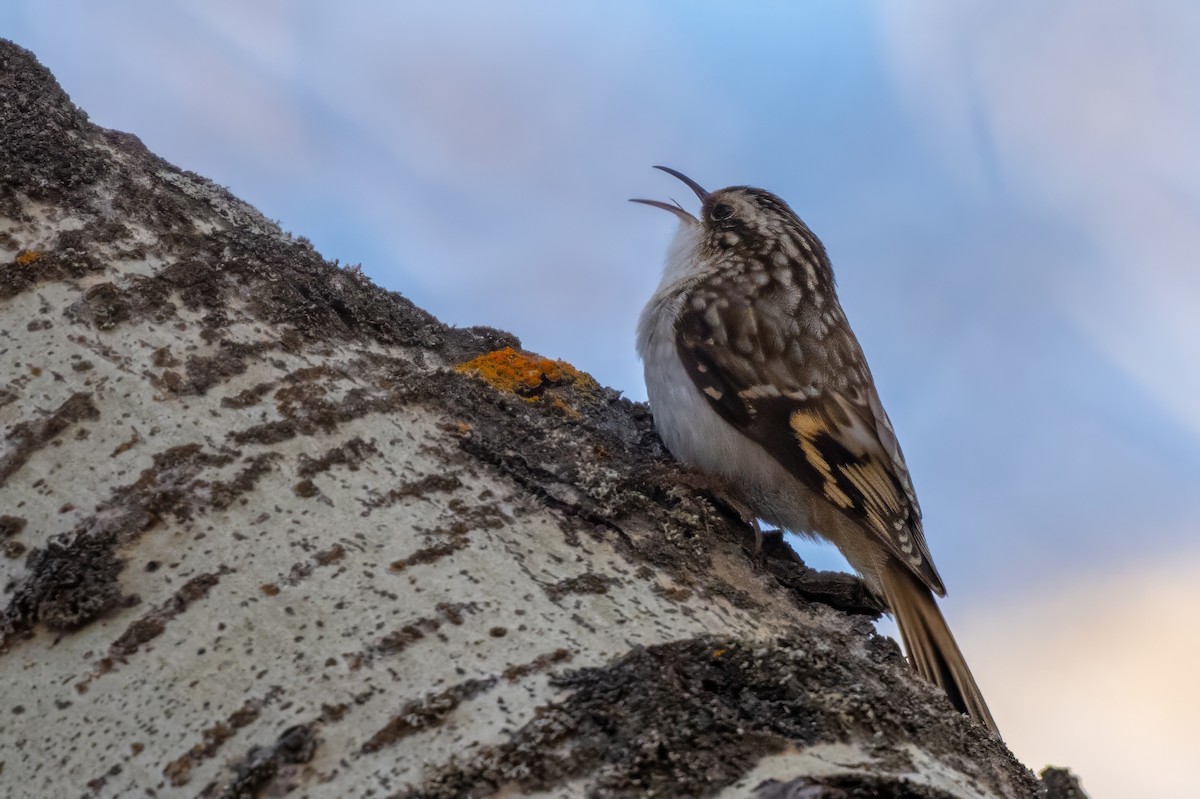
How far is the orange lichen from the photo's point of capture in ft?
6.22

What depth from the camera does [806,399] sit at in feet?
8.10

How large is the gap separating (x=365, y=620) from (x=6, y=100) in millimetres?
1320

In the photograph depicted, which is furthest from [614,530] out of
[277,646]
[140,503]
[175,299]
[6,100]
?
[6,100]

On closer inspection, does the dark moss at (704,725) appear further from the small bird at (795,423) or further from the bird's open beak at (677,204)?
the bird's open beak at (677,204)

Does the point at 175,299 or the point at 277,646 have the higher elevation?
the point at 175,299

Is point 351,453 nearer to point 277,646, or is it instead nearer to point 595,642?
point 277,646

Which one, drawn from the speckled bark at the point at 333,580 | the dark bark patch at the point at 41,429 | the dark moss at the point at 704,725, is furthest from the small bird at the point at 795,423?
the dark bark patch at the point at 41,429

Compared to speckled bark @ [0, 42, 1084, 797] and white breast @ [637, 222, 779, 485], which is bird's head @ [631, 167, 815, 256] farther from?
speckled bark @ [0, 42, 1084, 797]

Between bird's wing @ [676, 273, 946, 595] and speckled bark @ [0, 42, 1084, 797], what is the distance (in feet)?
1.96

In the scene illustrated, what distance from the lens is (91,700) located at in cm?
117

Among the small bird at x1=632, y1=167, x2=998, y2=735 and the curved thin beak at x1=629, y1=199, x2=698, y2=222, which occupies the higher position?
the curved thin beak at x1=629, y1=199, x2=698, y2=222

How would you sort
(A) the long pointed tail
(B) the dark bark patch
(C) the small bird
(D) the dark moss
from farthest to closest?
1. (C) the small bird
2. (A) the long pointed tail
3. (B) the dark bark patch
4. (D) the dark moss

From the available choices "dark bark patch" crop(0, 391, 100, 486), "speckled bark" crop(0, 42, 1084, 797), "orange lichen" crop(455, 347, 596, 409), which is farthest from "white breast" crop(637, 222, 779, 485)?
"dark bark patch" crop(0, 391, 100, 486)

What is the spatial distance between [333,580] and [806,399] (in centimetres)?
150
